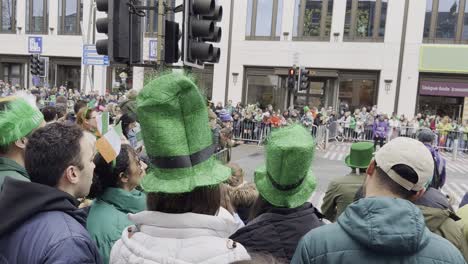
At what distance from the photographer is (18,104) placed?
2850 mm

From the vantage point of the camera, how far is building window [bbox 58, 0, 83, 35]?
3198cm

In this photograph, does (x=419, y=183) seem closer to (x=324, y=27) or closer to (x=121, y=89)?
(x=324, y=27)

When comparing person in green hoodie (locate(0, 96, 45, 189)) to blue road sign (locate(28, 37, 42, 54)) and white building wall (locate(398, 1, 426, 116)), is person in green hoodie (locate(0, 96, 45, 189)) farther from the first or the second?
white building wall (locate(398, 1, 426, 116))

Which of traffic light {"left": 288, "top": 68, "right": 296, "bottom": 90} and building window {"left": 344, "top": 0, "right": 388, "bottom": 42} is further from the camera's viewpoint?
building window {"left": 344, "top": 0, "right": 388, "bottom": 42}

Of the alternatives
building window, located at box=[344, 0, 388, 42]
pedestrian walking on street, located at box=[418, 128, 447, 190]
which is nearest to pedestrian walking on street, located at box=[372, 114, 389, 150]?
building window, located at box=[344, 0, 388, 42]

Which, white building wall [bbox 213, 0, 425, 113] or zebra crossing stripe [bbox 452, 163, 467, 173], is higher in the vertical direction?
white building wall [bbox 213, 0, 425, 113]

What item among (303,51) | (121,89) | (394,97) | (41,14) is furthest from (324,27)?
(41,14)

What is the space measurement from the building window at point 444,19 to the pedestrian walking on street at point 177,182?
86.1ft

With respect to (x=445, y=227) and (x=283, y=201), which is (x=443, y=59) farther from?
(x=283, y=201)

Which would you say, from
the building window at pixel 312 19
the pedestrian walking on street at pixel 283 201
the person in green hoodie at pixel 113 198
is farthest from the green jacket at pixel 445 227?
the building window at pixel 312 19

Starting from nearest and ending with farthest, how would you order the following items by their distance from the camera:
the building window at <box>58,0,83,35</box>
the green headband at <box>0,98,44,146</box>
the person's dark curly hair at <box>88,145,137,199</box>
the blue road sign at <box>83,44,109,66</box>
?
the person's dark curly hair at <box>88,145,137,199</box> < the green headband at <box>0,98,44,146</box> < the blue road sign at <box>83,44,109,66</box> < the building window at <box>58,0,83,35</box>

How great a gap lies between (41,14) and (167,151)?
118 feet

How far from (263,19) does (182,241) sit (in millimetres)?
27757

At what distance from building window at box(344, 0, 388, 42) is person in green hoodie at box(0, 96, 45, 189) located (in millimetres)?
25155
